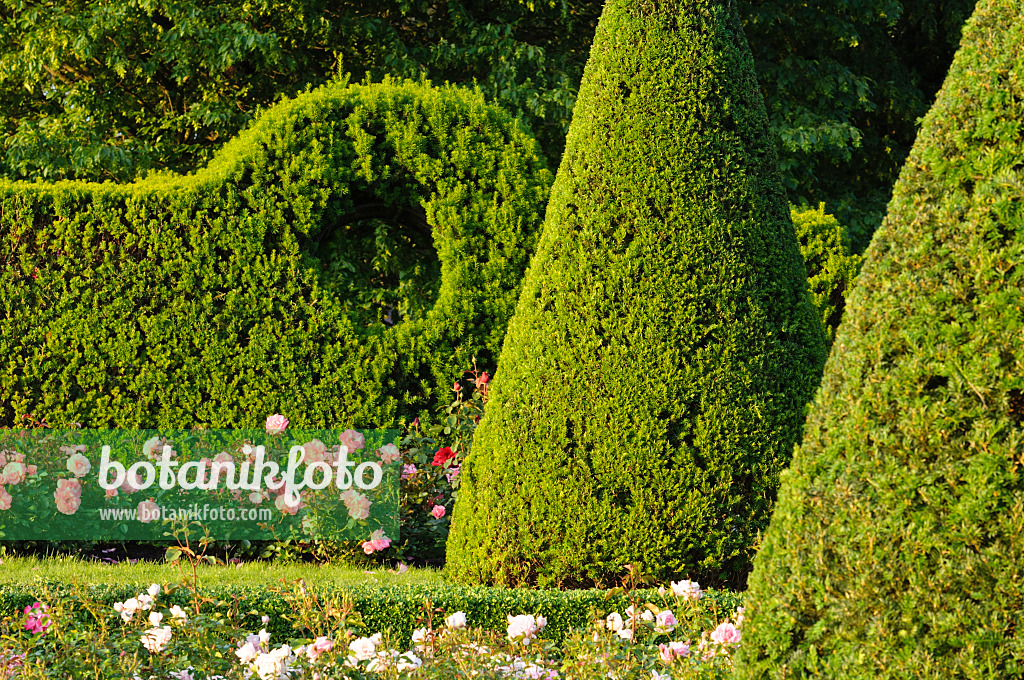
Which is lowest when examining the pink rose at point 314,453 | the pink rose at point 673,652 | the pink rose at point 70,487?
the pink rose at point 70,487

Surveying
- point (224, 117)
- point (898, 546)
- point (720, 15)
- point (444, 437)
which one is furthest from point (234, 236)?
point (224, 117)

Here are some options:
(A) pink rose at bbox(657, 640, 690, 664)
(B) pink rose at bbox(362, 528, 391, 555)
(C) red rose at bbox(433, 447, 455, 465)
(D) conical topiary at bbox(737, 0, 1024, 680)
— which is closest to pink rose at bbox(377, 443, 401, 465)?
(C) red rose at bbox(433, 447, 455, 465)

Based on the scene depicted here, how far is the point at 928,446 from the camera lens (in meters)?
2.10

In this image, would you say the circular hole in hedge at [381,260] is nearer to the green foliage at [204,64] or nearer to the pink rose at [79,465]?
the pink rose at [79,465]

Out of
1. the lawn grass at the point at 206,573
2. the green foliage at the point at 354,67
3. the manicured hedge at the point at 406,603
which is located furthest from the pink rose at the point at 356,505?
the green foliage at the point at 354,67

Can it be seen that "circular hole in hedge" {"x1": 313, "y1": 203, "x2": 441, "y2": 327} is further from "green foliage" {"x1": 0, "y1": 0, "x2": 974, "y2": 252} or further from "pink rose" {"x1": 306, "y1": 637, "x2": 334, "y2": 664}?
"pink rose" {"x1": 306, "y1": 637, "x2": 334, "y2": 664}

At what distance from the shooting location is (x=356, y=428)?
5.81m

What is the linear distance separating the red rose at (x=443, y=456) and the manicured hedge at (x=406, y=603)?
1584 millimetres

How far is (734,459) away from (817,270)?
13.1ft

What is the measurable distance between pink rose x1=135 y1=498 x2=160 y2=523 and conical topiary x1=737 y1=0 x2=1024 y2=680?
453cm

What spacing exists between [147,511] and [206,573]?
44.3 inches

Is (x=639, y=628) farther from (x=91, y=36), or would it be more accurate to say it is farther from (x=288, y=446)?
(x=91, y=36)

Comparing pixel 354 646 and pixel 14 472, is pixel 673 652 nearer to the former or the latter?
pixel 354 646

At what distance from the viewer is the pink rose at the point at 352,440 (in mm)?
5715
